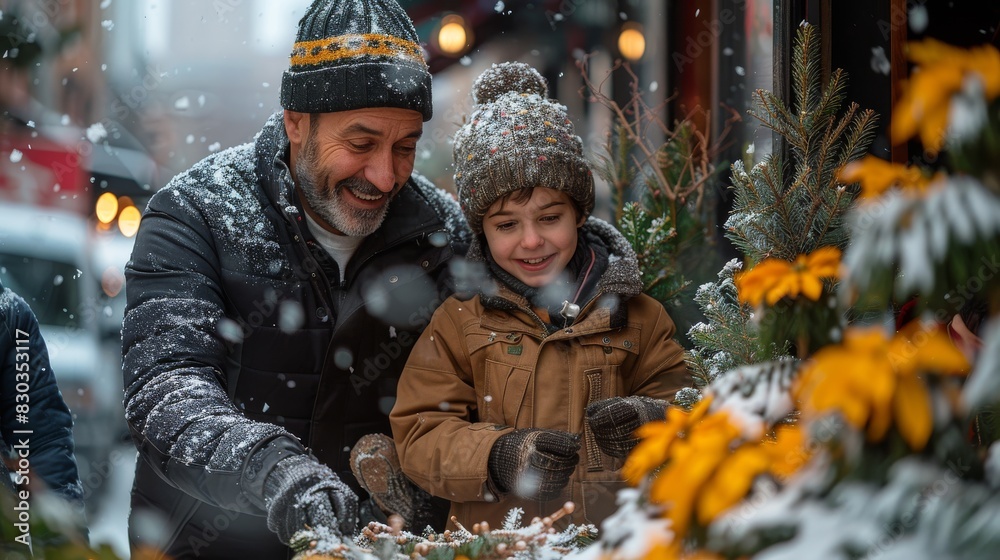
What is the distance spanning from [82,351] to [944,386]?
458 cm

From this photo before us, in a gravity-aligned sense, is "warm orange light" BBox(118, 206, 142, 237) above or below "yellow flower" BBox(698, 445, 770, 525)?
below

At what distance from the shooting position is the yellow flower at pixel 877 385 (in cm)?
78

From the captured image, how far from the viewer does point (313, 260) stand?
Result: 9.39 feet

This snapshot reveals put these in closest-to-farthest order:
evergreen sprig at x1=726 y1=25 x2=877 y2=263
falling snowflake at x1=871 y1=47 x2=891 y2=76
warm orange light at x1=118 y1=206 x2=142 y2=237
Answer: evergreen sprig at x1=726 y1=25 x2=877 y2=263, falling snowflake at x1=871 y1=47 x2=891 y2=76, warm orange light at x1=118 y1=206 x2=142 y2=237

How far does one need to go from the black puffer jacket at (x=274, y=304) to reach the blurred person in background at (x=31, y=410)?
30 cm

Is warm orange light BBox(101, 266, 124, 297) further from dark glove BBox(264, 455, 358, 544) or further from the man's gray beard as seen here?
dark glove BBox(264, 455, 358, 544)

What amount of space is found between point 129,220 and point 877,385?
4.87 meters

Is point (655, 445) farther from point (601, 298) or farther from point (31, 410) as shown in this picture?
point (31, 410)

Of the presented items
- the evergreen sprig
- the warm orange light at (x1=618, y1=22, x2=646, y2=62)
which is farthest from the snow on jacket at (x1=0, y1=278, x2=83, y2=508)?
the warm orange light at (x1=618, y1=22, x2=646, y2=62)

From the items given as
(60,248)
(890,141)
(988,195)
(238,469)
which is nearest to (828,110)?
(890,141)

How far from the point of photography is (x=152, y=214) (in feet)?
9.52

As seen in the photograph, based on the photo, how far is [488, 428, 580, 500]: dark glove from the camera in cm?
237

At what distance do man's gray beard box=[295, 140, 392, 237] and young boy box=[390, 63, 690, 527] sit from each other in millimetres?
297

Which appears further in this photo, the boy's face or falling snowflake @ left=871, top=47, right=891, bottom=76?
the boy's face
